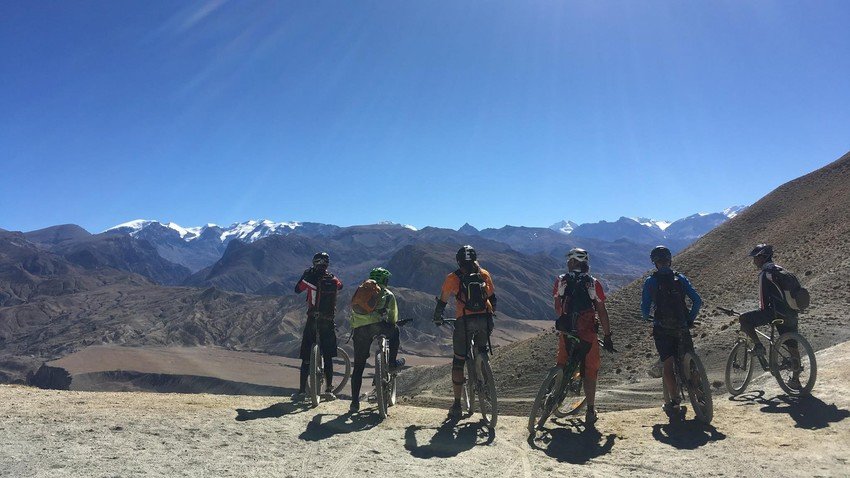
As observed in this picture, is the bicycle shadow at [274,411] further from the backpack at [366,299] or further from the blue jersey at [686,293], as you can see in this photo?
the blue jersey at [686,293]

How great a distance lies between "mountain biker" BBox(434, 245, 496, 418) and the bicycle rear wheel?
1.37m

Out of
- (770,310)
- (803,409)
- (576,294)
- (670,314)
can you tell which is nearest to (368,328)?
(576,294)

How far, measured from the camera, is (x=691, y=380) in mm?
7371

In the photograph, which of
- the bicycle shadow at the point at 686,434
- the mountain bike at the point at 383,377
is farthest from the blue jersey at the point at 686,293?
the mountain bike at the point at 383,377

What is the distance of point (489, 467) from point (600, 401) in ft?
38.5

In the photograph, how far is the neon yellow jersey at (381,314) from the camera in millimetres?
8961

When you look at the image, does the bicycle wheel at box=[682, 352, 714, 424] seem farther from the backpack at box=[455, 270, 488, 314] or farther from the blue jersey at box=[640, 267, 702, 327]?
the backpack at box=[455, 270, 488, 314]

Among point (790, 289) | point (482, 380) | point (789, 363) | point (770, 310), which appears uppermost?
point (790, 289)

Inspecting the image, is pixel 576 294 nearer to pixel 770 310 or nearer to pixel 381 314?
pixel 381 314

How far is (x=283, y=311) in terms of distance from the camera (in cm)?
17125

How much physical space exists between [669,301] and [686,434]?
1824mm

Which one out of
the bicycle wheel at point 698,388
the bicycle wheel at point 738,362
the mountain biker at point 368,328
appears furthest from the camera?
the bicycle wheel at point 738,362

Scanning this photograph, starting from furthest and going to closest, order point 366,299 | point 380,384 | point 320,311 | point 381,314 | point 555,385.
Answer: point 320,311 → point 381,314 → point 366,299 → point 380,384 → point 555,385

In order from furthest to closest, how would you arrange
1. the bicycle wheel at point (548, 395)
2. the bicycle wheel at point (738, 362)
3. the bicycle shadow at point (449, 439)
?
1. the bicycle wheel at point (738, 362)
2. the bicycle wheel at point (548, 395)
3. the bicycle shadow at point (449, 439)
